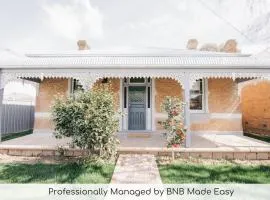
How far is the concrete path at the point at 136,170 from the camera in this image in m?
5.44

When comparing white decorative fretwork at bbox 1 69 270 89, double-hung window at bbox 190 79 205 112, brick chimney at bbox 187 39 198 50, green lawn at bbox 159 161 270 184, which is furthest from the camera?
brick chimney at bbox 187 39 198 50

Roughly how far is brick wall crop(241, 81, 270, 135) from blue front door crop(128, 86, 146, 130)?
711 centimetres

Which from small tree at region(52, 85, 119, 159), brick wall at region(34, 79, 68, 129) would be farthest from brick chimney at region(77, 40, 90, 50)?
small tree at region(52, 85, 119, 159)

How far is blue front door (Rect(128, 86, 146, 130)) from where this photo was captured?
486 inches

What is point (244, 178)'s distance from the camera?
19.5 feet

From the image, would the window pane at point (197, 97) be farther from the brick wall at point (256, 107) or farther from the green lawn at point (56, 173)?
the green lawn at point (56, 173)

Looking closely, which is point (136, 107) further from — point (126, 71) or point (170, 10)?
point (170, 10)

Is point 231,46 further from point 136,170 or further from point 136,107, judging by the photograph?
point 136,170

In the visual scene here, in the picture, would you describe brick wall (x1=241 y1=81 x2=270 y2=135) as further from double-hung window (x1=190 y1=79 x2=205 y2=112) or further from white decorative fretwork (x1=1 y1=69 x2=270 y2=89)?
white decorative fretwork (x1=1 y1=69 x2=270 y2=89)

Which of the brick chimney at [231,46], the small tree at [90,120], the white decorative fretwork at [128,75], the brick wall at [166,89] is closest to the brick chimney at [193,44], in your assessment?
the brick chimney at [231,46]

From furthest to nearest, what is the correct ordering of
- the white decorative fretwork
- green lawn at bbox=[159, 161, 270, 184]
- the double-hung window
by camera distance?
the double-hung window
the white decorative fretwork
green lawn at bbox=[159, 161, 270, 184]

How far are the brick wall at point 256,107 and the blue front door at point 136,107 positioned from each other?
23.3 feet

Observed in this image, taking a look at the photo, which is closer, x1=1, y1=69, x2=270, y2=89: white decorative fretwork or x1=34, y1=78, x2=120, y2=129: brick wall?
x1=1, y1=69, x2=270, y2=89: white decorative fretwork

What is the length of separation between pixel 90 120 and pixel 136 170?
5.63 ft
